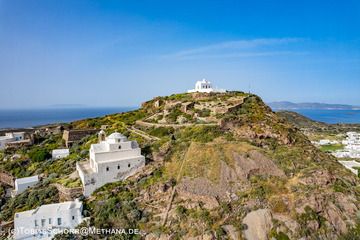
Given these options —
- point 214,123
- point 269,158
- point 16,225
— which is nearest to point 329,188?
point 269,158

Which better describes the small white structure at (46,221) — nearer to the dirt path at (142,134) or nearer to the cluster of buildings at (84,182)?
the cluster of buildings at (84,182)

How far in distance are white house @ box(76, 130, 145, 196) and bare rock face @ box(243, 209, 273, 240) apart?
1142 cm

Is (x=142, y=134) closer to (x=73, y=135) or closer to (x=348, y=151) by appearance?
(x=73, y=135)

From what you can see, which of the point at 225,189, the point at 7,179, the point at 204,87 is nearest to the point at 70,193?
the point at 7,179

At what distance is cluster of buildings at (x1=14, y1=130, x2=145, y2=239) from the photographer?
2016 cm

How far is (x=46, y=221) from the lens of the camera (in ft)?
67.3

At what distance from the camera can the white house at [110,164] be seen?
24498 millimetres

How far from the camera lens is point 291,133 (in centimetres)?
3316

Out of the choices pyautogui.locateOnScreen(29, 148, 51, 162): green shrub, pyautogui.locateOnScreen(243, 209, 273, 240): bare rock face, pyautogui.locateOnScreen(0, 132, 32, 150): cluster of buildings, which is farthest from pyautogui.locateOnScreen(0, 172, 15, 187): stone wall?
pyautogui.locateOnScreen(243, 209, 273, 240): bare rock face

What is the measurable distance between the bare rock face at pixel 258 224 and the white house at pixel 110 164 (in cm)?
1142

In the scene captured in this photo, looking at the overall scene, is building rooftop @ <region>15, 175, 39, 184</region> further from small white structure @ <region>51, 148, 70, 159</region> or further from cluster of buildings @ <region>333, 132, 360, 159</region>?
cluster of buildings @ <region>333, 132, 360, 159</region>

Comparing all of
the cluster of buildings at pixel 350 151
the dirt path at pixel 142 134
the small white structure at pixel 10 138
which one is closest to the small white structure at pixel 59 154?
the dirt path at pixel 142 134

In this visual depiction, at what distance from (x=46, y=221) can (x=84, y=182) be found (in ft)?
14.4

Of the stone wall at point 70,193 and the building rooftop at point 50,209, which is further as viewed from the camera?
the stone wall at point 70,193
